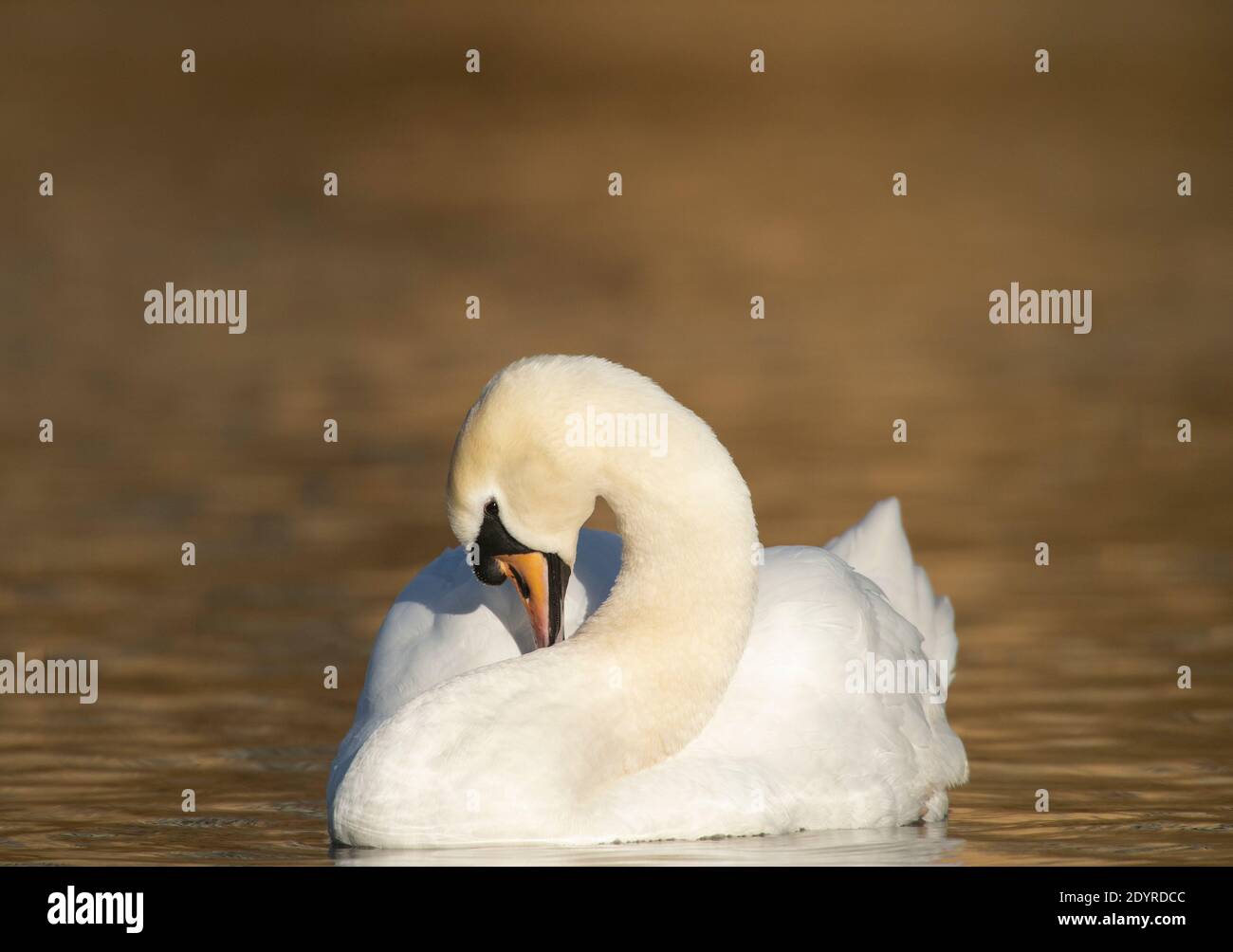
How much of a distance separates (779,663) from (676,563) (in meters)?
0.64

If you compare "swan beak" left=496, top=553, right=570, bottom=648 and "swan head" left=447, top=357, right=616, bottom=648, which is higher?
"swan head" left=447, top=357, right=616, bottom=648

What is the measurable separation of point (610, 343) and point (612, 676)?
11.7 metres

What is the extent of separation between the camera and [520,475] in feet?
23.1

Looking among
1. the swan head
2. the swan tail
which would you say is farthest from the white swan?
the swan tail

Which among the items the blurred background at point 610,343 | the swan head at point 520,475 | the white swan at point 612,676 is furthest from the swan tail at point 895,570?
the swan head at point 520,475

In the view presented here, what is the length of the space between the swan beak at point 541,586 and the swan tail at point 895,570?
207 centimetres

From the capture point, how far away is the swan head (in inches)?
276

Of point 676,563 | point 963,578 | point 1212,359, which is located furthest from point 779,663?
point 1212,359

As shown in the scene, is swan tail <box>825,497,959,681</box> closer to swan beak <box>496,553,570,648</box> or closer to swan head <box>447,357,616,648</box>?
swan beak <box>496,553,570,648</box>

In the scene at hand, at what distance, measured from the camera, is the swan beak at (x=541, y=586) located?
7.29 metres

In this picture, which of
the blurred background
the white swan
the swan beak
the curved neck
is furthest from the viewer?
the blurred background

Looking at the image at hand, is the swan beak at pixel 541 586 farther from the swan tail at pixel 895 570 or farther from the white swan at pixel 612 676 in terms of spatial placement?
the swan tail at pixel 895 570

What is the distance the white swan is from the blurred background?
0.75 ft

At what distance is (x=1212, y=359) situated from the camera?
18625mm
